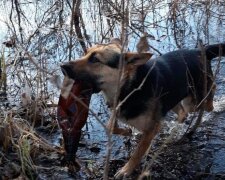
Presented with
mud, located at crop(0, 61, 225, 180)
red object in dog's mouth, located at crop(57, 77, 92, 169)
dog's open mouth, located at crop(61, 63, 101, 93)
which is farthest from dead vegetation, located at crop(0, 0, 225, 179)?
dog's open mouth, located at crop(61, 63, 101, 93)

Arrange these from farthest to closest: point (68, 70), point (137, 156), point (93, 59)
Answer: point (137, 156) < point (93, 59) < point (68, 70)

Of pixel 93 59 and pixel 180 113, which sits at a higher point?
pixel 93 59

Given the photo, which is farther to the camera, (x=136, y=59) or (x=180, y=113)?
(x=180, y=113)

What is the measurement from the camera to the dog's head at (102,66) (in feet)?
13.0

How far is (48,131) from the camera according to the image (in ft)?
17.1

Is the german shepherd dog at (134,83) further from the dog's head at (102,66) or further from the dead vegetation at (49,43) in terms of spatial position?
the dead vegetation at (49,43)

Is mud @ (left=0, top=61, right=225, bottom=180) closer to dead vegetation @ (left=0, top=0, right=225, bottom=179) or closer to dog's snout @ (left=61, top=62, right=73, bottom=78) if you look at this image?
dead vegetation @ (left=0, top=0, right=225, bottom=179)

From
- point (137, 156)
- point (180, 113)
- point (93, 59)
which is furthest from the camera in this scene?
point (180, 113)

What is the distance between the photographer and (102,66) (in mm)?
4137

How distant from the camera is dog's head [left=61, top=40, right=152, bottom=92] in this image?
396 cm

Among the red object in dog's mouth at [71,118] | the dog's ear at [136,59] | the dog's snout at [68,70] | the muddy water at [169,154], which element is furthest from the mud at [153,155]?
the dog's snout at [68,70]

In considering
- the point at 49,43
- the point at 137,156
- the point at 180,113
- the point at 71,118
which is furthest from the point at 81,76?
the point at 49,43

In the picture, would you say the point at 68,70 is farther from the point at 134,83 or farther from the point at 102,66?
the point at 134,83

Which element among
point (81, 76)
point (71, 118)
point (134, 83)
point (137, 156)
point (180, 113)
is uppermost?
point (81, 76)
